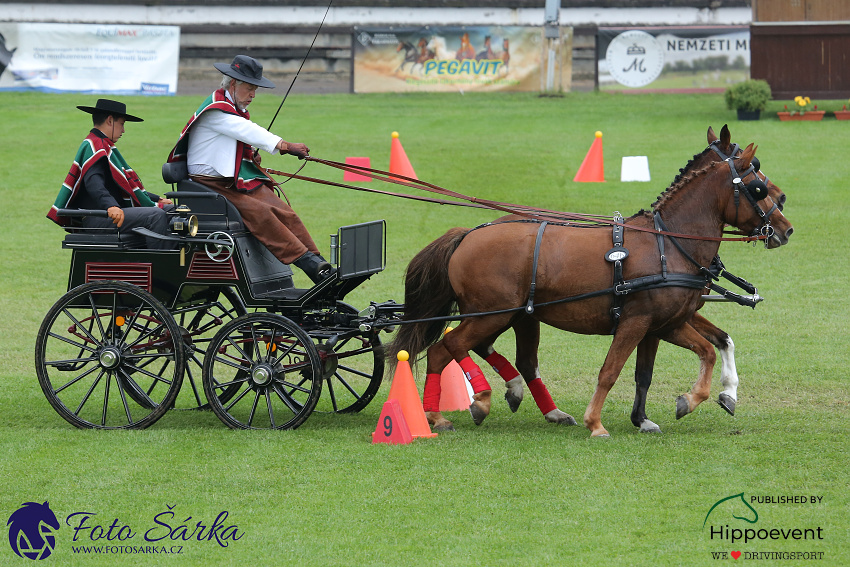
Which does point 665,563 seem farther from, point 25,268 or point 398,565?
point 25,268

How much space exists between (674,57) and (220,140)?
18.7 metres

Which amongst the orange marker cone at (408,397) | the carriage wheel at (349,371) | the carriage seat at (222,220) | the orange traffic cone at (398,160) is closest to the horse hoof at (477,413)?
the orange marker cone at (408,397)

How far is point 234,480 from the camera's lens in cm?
630

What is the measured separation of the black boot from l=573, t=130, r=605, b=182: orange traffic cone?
10.5 metres

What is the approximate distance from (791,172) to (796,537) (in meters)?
13.3

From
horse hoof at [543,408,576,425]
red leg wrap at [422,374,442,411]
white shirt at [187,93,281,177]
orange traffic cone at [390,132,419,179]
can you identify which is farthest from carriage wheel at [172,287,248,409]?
orange traffic cone at [390,132,419,179]

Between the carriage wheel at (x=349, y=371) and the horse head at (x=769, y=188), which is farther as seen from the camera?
the carriage wheel at (x=349, y=371)

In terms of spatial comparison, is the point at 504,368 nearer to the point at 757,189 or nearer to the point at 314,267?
the point at 314,267

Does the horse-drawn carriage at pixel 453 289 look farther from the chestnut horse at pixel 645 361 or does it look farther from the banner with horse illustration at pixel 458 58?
the banner with horse illustration at pixel 458 58

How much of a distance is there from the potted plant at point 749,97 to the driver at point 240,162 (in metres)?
15.9

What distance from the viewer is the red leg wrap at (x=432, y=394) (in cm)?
765

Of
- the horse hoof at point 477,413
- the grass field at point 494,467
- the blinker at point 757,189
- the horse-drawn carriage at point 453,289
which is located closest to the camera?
the grass field at point 494,467

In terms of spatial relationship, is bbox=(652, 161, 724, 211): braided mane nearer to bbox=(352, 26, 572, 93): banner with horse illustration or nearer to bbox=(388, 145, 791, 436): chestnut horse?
bbox=(388, 145, 791, 436): chestnut horse

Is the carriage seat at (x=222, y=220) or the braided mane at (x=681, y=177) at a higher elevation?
the braided mane at (x=681, y=177)
